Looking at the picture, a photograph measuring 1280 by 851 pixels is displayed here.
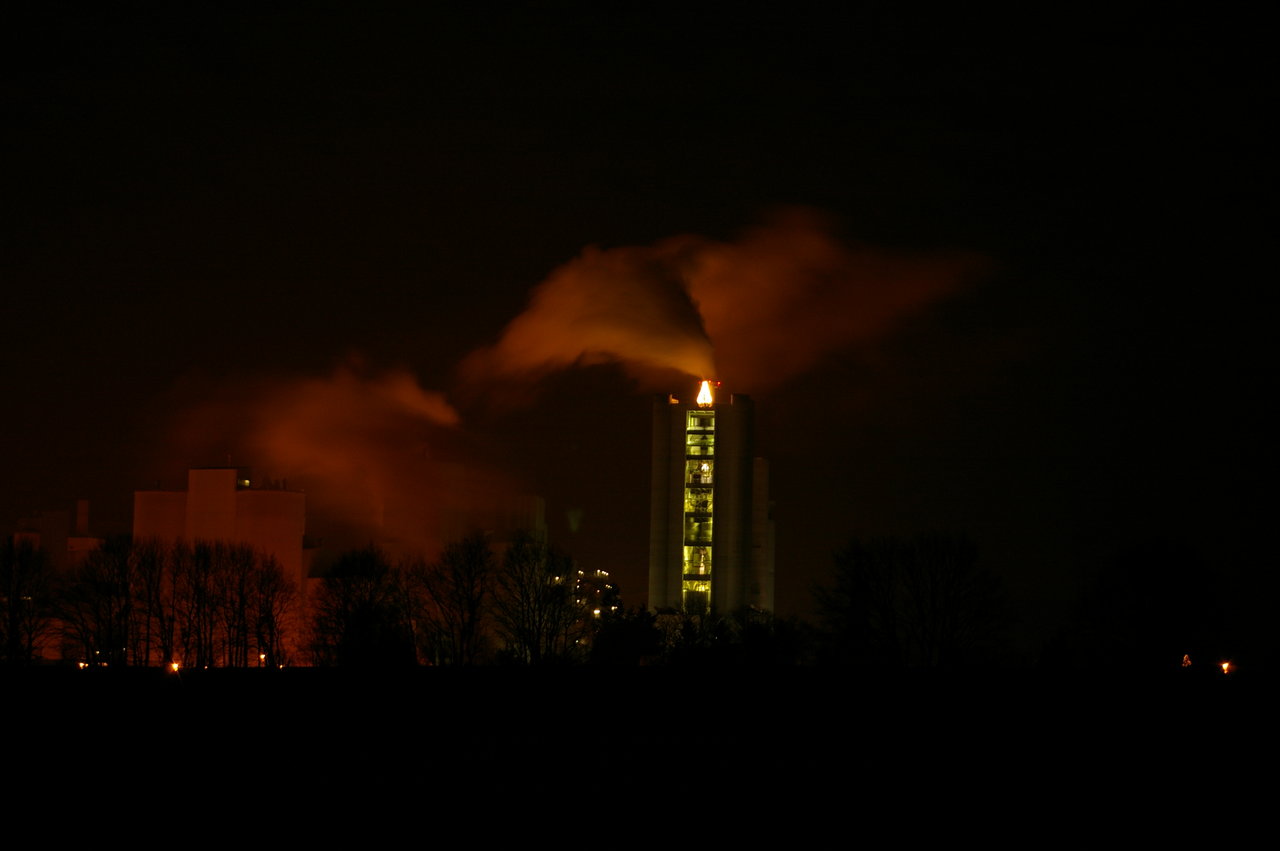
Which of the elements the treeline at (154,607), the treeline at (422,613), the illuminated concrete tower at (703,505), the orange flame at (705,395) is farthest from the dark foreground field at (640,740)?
the orange flame at (705,395)

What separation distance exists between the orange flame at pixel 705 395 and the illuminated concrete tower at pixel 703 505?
0.06m

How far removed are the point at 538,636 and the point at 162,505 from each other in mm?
27578

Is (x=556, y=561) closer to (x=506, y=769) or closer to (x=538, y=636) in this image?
(x=538, y=636)

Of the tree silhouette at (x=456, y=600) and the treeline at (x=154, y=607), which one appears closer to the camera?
the tree silhouette at (x=456, y=600)

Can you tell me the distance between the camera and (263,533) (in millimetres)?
69438

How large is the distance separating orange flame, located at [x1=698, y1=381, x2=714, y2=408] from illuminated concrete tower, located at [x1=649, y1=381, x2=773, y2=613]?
6 cm

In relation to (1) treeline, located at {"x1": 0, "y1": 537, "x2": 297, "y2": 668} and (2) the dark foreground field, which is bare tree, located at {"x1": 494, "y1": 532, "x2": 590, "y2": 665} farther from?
(2) the dark foreground field

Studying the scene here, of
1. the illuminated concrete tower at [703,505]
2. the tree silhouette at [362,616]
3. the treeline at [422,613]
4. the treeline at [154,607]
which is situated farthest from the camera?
the illuminated concrete tower at [703,505]

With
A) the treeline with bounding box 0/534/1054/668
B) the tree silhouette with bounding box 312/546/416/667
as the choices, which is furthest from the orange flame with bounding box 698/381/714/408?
the tree silhouette with bounding box 312/546/416/667

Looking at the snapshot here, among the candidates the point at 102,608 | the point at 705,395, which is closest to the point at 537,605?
the point at 102,608

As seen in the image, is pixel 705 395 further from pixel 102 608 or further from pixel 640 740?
pixel 640 740

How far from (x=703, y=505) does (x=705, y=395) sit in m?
6.93

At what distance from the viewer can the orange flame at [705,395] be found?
8319 centimetres

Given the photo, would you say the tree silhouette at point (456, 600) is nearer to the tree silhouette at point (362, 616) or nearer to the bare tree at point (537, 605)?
the bare tree at point (537, 605)
